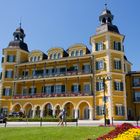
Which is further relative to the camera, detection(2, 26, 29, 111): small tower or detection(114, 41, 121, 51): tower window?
detection(2, 26, 29, 111): small tower

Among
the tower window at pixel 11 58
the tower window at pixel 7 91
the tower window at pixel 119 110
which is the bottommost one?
the tower window at pixel 119 110

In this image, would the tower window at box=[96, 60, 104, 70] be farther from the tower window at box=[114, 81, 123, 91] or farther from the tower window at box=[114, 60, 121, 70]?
the tower window at box=[114, 81, 123, 91]

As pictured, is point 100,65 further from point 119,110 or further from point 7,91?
point 7,91

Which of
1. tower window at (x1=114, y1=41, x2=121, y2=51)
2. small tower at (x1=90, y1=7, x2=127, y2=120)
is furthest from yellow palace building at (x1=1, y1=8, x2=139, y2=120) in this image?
tower window at (x1=114, y1=41, x2=121, y2=51)

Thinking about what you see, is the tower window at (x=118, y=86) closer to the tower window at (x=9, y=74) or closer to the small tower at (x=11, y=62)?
the small tower at (x=11, y=62)

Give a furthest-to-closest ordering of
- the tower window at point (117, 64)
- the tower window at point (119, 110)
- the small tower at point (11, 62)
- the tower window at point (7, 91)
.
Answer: the small tower at point (11, 62) < the tower window at point (7, 91) < the tower window at point (117, 64) < the tower window at point (119, 110)

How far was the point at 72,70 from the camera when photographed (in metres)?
50.8

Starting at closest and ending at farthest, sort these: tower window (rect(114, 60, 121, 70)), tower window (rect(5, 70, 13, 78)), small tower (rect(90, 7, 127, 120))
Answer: small tower (rect(90, 7, 127, 120))
tower window (rect(114, 60, 121, 70))
tower window (rect(5, 70, 13, 78))

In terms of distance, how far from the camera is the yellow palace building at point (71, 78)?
44.7m

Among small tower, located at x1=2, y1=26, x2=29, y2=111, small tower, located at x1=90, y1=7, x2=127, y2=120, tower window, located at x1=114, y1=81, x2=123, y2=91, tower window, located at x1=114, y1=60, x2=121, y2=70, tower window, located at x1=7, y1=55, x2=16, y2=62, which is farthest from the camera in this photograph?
tower window, located at x1=7, y1=55, x2=16, y2=62

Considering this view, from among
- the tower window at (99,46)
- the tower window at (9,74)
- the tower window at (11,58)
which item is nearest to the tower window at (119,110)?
the tower window at (99,46)

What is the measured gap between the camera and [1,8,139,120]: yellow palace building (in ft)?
147

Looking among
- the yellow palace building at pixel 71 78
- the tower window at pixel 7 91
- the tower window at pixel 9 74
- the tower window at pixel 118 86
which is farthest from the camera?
the tower window at pixel 9 74

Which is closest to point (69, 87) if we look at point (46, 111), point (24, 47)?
point (46, 111)
